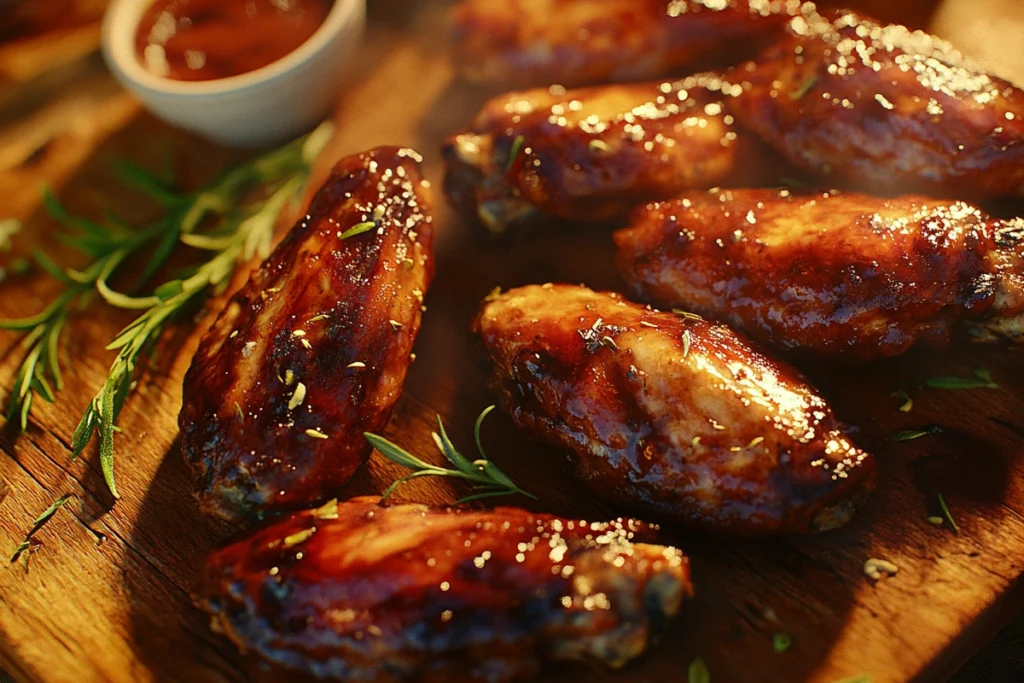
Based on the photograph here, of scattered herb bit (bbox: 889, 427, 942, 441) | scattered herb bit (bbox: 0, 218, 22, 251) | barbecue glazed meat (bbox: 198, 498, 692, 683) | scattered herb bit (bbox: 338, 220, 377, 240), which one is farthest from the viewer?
scattered herb bit (bbox: 0, 218, 22, 251)

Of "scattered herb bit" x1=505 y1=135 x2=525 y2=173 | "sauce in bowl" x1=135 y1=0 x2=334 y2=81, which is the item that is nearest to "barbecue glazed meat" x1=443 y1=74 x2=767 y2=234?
"scattered herb bit" x1=505 y1=135 x2=525 y2=173

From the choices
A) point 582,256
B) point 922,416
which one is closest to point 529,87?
point 582,256

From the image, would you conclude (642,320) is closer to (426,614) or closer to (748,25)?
(426,614)

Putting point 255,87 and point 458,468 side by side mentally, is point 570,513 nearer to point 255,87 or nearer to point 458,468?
point 458,468

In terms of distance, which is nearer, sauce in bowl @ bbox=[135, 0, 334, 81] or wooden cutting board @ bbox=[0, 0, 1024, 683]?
wooden cutting board @ bbox=[0, 0, 1024, 683]

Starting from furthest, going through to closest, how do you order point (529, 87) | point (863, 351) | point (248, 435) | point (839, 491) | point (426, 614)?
point (529, 87), point (863, 351), point (248, 435), point (839, 491), point (426, 614)

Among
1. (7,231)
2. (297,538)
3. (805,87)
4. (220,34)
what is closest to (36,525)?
(297,538)

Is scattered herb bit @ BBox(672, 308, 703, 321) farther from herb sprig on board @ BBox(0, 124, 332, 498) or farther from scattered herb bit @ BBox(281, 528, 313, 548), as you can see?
herb sprig on board @ BBox(0, 124, 332, 498)
